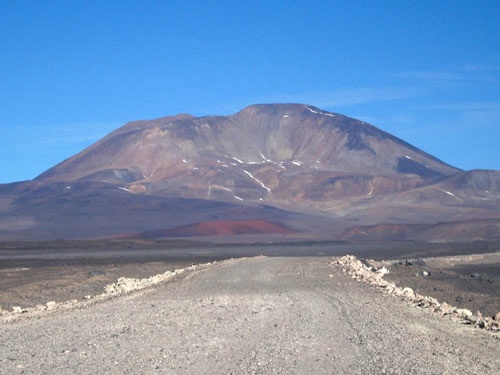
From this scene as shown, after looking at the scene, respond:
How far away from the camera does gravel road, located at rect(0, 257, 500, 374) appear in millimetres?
8766

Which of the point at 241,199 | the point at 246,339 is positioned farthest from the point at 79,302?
the point at 241,199

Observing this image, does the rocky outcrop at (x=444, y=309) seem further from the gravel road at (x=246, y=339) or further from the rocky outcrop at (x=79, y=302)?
the rocky outcrop at (x=79, y=302)

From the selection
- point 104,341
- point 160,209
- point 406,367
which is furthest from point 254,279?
point 160,209

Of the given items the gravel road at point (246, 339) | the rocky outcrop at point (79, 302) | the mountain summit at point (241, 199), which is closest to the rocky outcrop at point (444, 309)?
the gravel road at point (246, 339)

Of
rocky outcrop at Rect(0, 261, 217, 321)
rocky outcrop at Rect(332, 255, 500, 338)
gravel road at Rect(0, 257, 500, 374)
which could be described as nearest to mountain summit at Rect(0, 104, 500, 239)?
rocky outcrop at Rect(0, 261, 217, 321)

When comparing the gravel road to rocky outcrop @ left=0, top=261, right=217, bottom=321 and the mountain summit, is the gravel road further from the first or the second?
the mountain summit

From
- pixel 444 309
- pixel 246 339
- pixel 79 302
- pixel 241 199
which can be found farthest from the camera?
pixel 241 199

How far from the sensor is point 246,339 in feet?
35.1

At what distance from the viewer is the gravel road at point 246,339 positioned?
877 centimetres

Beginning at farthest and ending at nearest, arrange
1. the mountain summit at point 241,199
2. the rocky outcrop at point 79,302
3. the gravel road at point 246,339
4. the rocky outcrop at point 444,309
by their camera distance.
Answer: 1. the mountain summit at point 241,199
2. the rocky outcrop at point 79,302
3. the rocky outcrop at point 444,309
4. the gravel road at point 246,339

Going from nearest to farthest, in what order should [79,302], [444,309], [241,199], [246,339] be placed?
[246,339] < [444,309] < [79,302] < [241,199]

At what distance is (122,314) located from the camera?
46.3 ft

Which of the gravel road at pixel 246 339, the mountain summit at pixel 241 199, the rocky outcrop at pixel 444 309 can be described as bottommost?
the rocky outcrop at pixel 444 309

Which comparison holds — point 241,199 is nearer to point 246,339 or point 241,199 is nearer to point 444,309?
point 444,309
